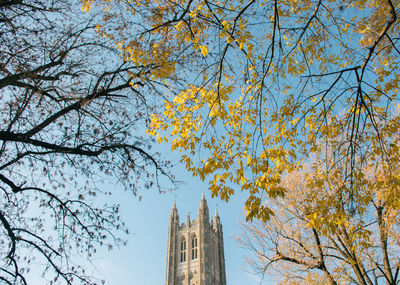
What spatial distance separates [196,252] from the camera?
56875 millimetres

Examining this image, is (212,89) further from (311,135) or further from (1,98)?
(1,98)

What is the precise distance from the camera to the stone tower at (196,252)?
5409cm

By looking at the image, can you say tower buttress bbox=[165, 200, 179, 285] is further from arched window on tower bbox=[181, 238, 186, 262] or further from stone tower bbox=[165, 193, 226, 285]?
arched window on tower bbox=[181, 238, 186, 262]

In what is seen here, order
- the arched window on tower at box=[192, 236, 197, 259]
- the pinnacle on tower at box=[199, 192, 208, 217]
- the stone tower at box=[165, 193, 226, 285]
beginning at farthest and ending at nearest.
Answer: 1. the pinnacle on tower at box=[199, 192, 208, 217]
2. the arched window on tower at box=[192, 236, 197, 259]
3. the stone tower at box=[165, 193, 226, 285]

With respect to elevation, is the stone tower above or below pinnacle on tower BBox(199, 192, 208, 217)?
below

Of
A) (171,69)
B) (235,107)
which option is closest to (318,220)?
(235,107)

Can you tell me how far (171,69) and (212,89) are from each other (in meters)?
0.86

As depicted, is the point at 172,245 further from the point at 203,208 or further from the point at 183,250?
the point at 203,208

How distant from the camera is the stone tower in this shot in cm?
5409

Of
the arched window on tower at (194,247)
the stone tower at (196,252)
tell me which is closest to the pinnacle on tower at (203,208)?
the stone tower at (196,252)

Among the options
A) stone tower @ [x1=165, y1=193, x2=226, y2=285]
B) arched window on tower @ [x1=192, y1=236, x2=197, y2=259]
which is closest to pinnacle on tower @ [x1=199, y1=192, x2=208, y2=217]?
stone tower @ [x1=165, y1=193, x2=226, y2=285]

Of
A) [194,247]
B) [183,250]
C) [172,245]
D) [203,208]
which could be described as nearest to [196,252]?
[194,247]

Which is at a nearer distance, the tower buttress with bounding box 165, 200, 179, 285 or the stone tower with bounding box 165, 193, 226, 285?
the stone tower with bounding box 165, 193, 226, 285

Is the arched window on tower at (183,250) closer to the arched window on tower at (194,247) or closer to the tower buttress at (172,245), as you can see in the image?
the tower buttress at (172,245)
